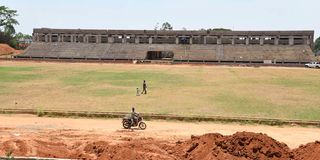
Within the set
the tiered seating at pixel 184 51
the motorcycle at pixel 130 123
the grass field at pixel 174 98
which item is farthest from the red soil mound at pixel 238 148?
→ the tiered seating at pixel 184 51

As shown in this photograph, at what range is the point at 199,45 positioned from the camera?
92.1 metres

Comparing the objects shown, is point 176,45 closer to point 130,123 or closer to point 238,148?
point 130,123

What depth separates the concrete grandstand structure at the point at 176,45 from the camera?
84625mm

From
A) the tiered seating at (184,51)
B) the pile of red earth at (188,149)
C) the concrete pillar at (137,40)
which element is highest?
the concrete pillar at (137,40)

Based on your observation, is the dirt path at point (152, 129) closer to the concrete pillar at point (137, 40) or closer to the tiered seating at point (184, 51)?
the tiered seating at point (184, 51)

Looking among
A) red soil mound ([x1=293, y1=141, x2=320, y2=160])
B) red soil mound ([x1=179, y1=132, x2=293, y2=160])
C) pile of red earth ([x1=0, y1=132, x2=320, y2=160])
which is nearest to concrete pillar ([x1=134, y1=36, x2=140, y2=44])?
pile of red earth ([x1=0, y1=132, x2=320, y2=160])

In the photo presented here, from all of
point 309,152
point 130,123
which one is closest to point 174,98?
point 130,123

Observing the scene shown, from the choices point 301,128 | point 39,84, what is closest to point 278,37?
point 39,84

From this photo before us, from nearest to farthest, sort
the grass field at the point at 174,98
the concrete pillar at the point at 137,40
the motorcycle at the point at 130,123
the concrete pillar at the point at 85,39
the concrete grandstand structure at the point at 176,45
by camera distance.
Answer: the motorcycle at the point at 130,123
the grass field at the point at 174,98
the concrete grandstand structure at the point at 176,45
the concrete pillar at the point at 137,40
the concrete pillar at the point at 85,39

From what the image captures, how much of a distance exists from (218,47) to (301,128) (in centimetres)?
7108

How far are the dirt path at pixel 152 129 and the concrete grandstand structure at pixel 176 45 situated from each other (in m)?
62.0

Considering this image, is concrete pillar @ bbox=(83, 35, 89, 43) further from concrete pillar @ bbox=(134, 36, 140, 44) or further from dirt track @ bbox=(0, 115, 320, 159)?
dirt track @ bbox=(0, 115, 320, 159)

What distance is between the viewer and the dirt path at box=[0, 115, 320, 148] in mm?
17891

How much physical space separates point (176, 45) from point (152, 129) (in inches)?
2904
